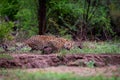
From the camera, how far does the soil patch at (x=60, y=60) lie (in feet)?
46.1

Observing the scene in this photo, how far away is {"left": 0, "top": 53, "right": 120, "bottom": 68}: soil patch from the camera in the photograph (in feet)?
46.1

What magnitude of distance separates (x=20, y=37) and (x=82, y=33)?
4054 millimetres

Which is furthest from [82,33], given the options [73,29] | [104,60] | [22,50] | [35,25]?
[104,60]

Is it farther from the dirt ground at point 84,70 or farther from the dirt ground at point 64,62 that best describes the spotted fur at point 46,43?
the dirt ground at point 84,70

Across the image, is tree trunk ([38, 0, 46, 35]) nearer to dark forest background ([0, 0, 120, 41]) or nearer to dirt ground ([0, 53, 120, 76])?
dark forest background ([0, 0, 120, 41])

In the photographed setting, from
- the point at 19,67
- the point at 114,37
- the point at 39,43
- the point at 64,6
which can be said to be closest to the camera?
the point at 19,67

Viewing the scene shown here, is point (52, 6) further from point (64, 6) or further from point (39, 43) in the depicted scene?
point (39, 43)

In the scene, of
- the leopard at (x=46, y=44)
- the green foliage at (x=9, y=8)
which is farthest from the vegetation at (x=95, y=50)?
the green foliage at (x=9, y=8)

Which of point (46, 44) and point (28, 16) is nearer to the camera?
point (46, 44)

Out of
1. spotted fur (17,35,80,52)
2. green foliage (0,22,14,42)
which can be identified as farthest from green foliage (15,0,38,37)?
spotted fur (17,35,80,52)

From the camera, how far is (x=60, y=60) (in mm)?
14562

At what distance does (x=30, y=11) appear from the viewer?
24438 mm

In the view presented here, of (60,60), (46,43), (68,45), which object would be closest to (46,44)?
(46,43)

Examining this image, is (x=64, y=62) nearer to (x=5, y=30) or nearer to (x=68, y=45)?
(x=68, y=45)
